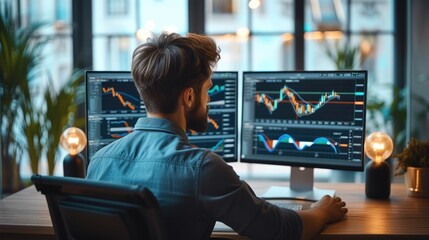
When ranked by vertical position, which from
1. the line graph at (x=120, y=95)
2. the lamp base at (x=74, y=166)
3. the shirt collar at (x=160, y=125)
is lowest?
the lamp base at (x=74, y=166)

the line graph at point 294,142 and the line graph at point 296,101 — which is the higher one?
the line graph at point 296,101

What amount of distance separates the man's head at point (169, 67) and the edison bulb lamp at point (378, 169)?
96 centimetres

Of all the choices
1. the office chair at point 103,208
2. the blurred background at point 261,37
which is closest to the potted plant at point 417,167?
the office chair at point 103,208

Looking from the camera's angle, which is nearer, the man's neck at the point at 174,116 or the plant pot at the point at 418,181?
the man's neck at the point at 174,116

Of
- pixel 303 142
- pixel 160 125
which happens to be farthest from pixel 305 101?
pixel 160 125

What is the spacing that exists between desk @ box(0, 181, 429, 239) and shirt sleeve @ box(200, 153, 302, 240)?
296mm

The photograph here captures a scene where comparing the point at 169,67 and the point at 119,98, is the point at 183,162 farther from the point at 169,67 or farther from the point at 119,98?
the point at 119,98

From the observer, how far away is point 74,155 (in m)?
2.46

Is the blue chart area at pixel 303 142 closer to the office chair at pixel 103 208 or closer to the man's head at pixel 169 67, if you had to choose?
the man's head at pixel 169 67

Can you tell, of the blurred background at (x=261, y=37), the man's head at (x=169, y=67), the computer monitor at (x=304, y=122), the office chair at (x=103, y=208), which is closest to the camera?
the office chair at (x=103, y=208)

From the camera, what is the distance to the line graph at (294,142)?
7.22ft

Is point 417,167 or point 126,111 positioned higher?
point 126,111

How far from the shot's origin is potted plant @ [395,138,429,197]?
2.24 metres

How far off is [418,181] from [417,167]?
57 mm
